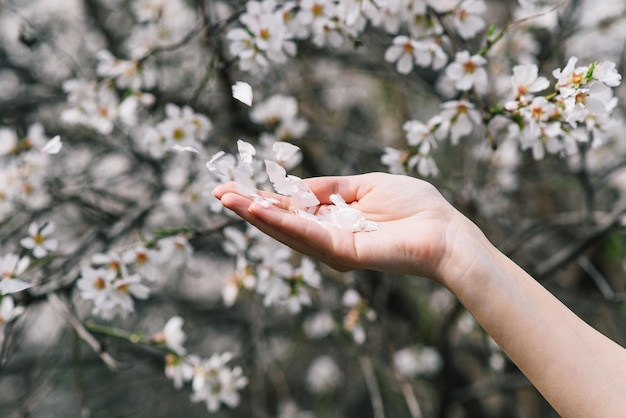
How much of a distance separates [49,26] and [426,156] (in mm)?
2327

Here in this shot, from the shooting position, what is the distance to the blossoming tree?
1446 millimetres

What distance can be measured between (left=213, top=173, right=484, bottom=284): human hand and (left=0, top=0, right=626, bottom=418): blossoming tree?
82 millimetres

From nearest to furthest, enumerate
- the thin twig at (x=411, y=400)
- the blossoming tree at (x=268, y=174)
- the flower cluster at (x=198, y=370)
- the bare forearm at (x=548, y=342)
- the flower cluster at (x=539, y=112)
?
the bare forearm at (x=548, y=342) < the flower cluster at (x=539, y=112) < the blossoming tree at (x=268, y=174) < the flower cluster at (x=198, y=370) < the thin twig at (x=411, y=400)

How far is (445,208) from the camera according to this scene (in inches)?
46.2

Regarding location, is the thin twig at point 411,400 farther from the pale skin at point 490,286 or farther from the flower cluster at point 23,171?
the flower cluster at point 23,171

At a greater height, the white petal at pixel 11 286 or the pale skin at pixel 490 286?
the pale skin at pixel 490 286

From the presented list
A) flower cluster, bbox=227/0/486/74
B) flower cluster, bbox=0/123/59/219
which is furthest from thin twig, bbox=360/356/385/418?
flower cluster, bbox=0/123/59/219

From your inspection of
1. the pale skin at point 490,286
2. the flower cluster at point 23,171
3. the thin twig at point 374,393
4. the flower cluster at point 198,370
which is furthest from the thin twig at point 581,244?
the flower cluster at point 23,171

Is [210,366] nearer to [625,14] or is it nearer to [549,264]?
[549,264]

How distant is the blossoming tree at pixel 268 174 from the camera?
145 centimetres

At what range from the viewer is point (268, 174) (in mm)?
1156

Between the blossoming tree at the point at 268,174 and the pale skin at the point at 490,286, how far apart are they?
0.32 ft

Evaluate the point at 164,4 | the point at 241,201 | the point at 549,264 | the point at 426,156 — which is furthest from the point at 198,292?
the point at 241,201

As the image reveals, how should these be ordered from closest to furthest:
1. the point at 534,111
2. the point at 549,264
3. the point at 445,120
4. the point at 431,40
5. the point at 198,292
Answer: the point at 534,111 < the point at 445,120 < the point at 431,40 < the point at 549,264 < the point at 198,292
